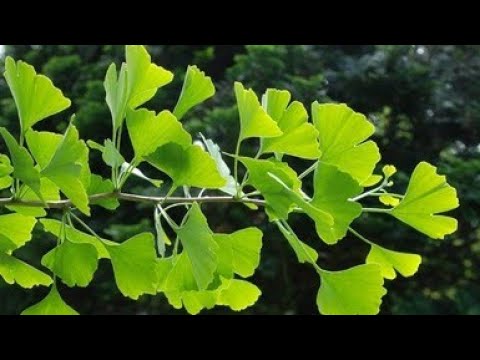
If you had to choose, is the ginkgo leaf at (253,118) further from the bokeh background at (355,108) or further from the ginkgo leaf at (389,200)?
the bokeh background at (355,108)

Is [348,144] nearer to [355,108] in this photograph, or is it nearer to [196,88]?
[196,88]

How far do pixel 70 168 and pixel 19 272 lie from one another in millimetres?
60

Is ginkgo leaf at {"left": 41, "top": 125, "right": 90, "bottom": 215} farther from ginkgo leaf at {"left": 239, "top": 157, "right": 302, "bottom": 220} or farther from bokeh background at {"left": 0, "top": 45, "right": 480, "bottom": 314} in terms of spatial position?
bokeh background at {"left": 0, "top": 45, "right": 480, "bottom": 314}

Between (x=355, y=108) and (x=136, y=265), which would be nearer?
(x=136, y=265)

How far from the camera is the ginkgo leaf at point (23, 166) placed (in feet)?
0.67

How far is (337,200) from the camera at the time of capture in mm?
216

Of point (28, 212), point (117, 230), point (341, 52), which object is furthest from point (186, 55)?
point (28, 212)

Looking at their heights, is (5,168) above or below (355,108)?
above

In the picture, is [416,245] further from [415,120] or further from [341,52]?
[341,52]

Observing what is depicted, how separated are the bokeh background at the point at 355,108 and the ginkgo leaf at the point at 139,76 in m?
1.64

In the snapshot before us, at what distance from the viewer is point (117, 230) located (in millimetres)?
1784

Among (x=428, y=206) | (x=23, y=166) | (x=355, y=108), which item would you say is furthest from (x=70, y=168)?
(x=355, y=108)

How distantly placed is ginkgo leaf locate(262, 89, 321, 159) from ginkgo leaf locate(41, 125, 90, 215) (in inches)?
2.5
